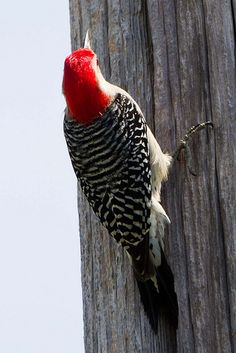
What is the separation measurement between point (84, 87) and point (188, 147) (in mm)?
559

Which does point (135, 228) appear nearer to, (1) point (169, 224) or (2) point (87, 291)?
(1) point (169, 224)

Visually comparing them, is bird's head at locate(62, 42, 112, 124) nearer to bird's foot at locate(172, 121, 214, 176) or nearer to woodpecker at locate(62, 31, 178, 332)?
woodpecker at locate(62, 31, 178, 332)

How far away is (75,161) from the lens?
346cm

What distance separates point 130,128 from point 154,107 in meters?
0.14

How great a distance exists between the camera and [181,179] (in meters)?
3.24

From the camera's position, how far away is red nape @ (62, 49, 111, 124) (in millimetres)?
3272

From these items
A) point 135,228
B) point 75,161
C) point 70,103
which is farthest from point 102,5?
point 135,228

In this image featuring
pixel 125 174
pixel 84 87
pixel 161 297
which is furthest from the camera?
pixel 84 87

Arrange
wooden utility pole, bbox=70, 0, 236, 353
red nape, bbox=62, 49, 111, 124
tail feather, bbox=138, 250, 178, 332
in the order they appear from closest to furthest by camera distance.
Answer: wooden utility pole, bbox=70, 0, 236, 353, tail feather, bbox=138, 250, 178, 332, red nape, bbox=62, 49, 111, 124

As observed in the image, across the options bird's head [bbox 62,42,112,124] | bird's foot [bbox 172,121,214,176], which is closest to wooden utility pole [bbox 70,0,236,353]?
bird's foot [bbox 172,121,214,176]

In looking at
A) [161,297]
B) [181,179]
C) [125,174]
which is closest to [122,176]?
[125,174]

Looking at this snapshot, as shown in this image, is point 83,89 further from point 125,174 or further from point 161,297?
point 161,297

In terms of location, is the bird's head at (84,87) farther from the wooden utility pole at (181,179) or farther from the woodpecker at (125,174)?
the wooden utility pole at (181,179)

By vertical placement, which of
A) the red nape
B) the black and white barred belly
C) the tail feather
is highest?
the red nape
